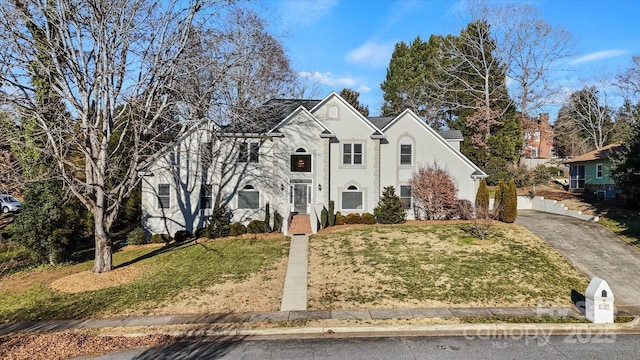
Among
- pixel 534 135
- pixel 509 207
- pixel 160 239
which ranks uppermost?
pixel 534 135

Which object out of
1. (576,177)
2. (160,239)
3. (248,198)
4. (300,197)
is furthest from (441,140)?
(160,239)

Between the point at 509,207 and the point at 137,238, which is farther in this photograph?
the point at 137,238

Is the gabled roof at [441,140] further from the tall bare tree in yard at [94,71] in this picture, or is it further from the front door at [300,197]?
the tall bare tree in yard at [94,71]

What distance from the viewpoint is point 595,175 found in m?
29.3

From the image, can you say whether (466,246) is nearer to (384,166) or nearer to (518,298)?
(518,298)

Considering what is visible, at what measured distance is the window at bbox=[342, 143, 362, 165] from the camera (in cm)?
2406

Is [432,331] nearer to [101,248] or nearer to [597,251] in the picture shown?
[597,251]

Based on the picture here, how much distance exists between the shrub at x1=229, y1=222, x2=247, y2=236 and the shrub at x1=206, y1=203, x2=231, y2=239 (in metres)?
0.25

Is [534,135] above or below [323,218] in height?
above

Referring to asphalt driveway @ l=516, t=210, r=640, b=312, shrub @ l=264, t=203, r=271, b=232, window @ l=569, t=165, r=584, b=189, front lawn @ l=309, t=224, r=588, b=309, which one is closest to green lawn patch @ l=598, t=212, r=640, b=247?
asphalt driveway @ l=516, t=210, r=640, b=312

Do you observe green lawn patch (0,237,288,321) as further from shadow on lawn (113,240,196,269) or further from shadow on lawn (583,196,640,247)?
shadow on lawn (583,196,640,247)

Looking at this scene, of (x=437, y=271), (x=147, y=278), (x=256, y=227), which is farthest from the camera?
(x=256, y=227)

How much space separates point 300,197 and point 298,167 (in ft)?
6.42

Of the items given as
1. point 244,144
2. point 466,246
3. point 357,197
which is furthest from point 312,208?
point 466,246
